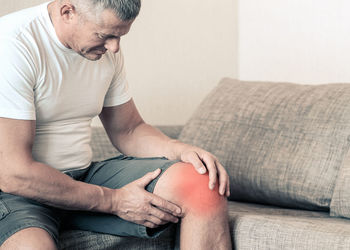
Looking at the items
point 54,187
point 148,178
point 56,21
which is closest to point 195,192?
point 148,178

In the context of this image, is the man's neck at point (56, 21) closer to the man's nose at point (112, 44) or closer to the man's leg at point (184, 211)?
the man's nose at point (112, 44)

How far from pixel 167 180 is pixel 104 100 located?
0.44 metres

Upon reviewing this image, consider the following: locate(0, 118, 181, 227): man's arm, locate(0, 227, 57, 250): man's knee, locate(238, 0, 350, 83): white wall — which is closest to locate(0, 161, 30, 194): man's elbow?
locate(0, 118, 181, 227): man's arm

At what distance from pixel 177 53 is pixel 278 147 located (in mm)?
1013

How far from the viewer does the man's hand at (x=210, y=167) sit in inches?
54.2

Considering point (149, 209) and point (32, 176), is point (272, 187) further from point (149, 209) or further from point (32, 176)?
point (32, 176)

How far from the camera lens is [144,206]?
1335 millimetres

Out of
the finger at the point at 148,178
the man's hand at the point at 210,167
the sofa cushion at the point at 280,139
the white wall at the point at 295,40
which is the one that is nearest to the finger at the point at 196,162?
the man's hand at the point at 210,167

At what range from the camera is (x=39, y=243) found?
119 centimetres

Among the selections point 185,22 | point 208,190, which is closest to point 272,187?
point 208,190

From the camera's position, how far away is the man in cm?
128

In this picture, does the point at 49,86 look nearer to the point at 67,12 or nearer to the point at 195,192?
the point at 67,12

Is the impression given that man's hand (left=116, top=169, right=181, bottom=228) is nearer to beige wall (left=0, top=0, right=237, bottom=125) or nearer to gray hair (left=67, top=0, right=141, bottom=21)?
gray hair (left=67, top=0, right=141, bottom=21)

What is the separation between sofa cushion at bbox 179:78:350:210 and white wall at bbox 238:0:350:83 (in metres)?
0.66
